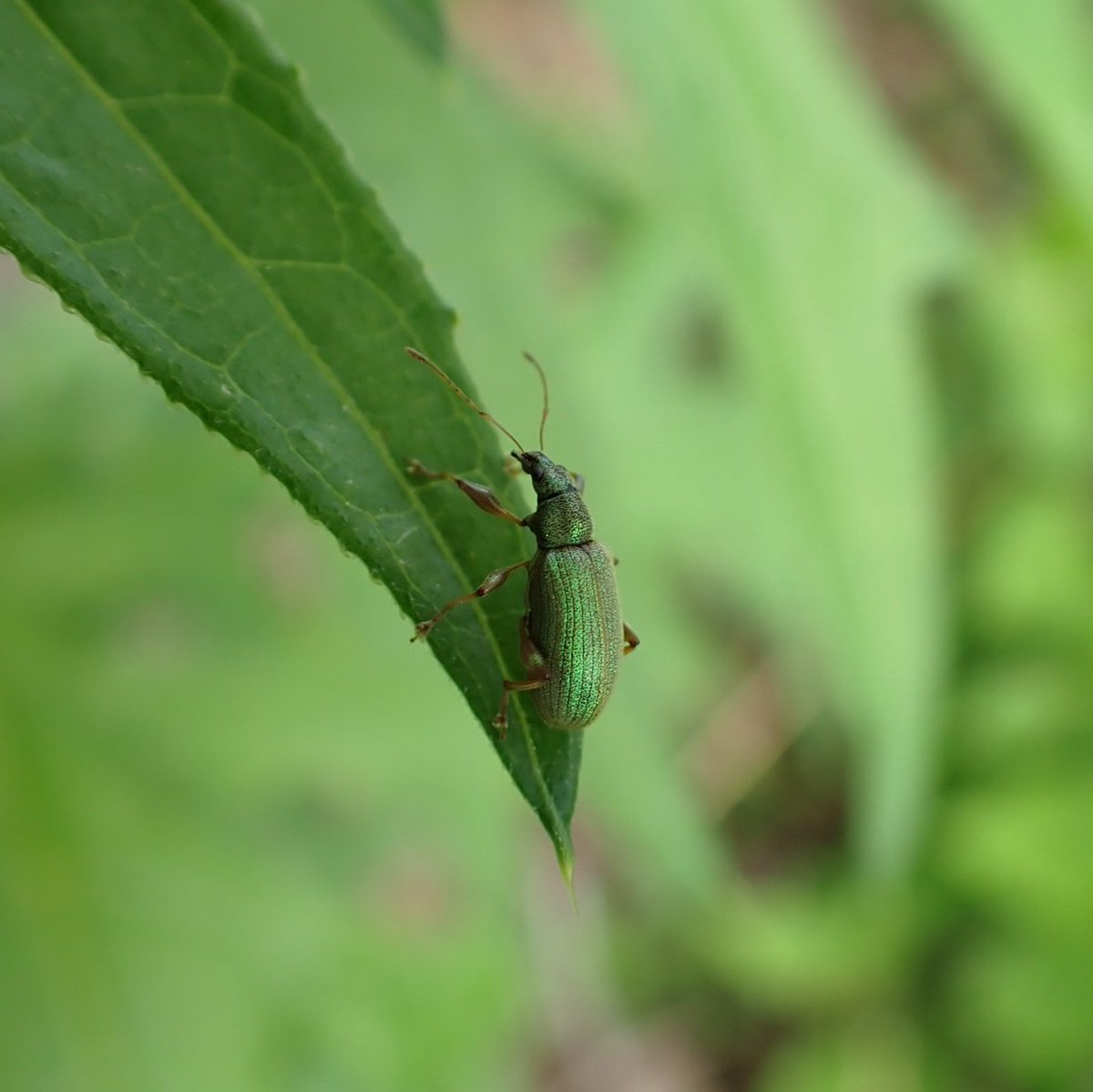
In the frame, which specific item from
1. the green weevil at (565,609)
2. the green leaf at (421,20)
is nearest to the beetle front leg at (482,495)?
the green weevil at (565,609)

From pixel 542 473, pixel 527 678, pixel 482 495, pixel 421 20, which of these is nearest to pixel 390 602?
pixel 542 473

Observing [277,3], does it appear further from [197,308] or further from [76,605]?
[197,308]

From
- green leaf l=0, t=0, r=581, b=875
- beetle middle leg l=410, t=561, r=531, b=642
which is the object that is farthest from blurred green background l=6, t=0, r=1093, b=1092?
beetle middle leg l=410, t=561, r=531, b=642

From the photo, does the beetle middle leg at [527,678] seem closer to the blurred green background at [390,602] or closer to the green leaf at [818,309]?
the blurred green background at [390,602]

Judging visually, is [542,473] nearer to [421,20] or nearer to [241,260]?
[421,20]

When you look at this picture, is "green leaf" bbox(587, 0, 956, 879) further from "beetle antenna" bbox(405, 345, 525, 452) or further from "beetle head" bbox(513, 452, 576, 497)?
"beetle antenna" bbox(405, 345, 525, 452)

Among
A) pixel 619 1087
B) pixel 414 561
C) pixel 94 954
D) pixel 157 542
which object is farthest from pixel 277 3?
pixel 619 1087
